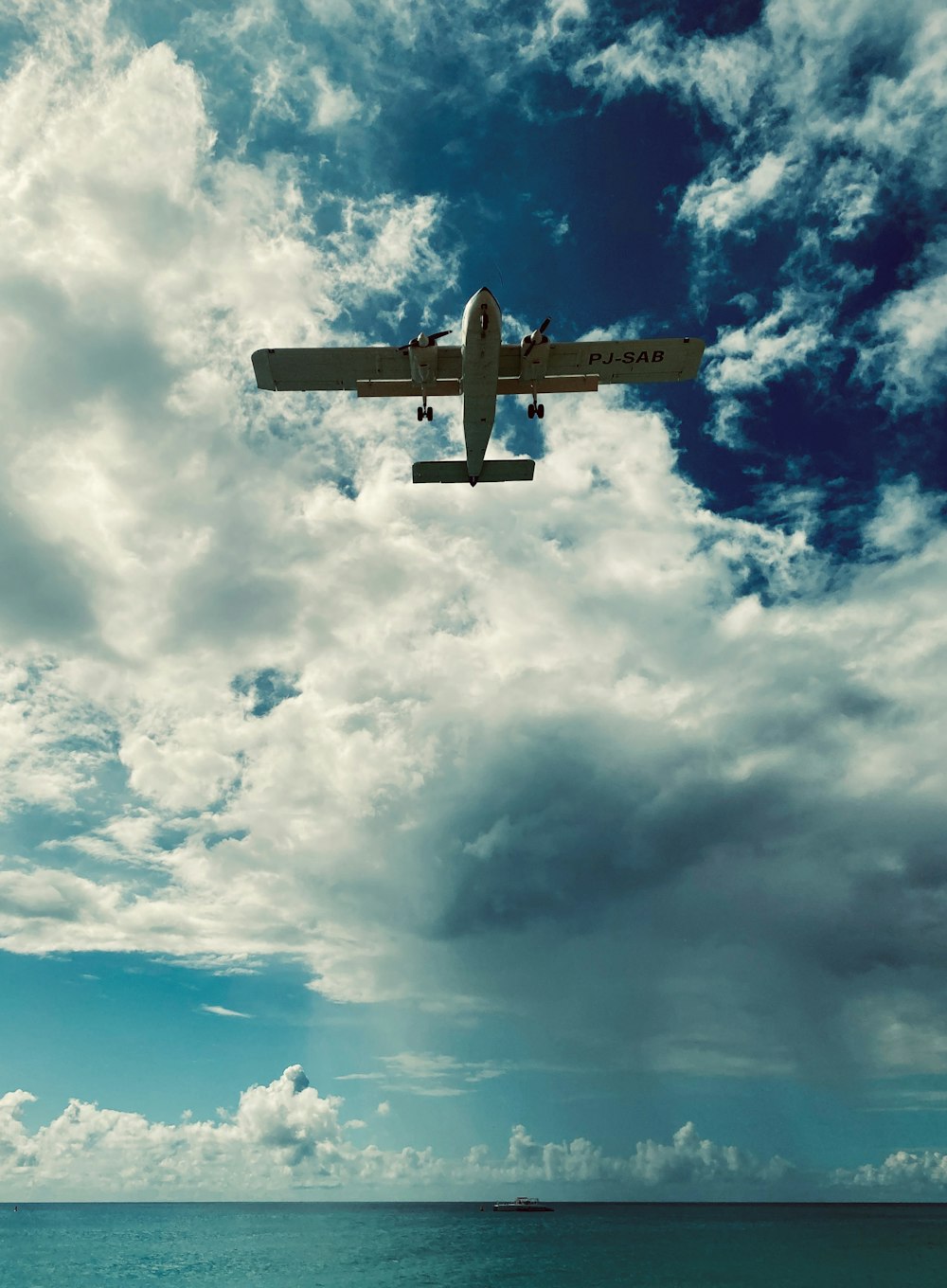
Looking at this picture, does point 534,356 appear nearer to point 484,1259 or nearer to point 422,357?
A: point 422,357

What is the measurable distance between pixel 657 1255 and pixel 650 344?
13474 centimetres

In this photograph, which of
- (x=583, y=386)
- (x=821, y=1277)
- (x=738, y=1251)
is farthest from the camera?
(x=738, y=1251)

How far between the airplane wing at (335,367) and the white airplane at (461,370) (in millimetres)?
42

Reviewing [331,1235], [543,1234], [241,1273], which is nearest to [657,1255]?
[543,1234]

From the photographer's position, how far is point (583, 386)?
121 feet

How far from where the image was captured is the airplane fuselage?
30.2 m

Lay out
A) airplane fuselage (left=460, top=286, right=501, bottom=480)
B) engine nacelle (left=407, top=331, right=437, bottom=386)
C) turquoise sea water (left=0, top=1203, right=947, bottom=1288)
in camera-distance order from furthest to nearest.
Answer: turquoise sea water (left=0, top=1203, right=947, bottom=1288) < engine nacelle (left=407, top=331, right=437, bottom=386) < airplane fuselage (left=460, top=286, right=501, bottom=480)

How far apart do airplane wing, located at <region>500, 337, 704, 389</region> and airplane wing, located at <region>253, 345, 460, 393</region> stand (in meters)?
4.18

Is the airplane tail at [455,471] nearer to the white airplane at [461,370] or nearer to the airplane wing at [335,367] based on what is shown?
the white airplane at [461,370]

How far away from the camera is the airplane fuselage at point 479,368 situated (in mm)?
30203

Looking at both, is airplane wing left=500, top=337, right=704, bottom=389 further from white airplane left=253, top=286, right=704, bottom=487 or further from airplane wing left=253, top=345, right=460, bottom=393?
airplane wing left=253, top=345, right=460, bottom=393

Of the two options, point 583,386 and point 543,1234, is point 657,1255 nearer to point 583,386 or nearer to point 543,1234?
A: point 543,1234

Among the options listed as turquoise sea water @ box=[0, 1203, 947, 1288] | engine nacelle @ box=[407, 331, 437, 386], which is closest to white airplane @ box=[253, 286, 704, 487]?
engine nacelle @ box=[407, 331, 437, 386]

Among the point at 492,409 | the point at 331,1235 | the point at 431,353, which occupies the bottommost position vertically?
the point at 331,1235
